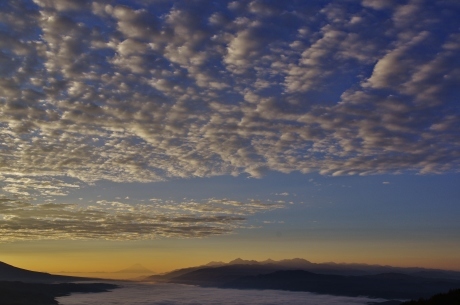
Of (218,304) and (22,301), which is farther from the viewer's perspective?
(218,304)

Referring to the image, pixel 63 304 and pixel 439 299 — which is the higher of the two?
pixel 439 299

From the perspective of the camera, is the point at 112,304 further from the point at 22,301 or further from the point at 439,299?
the point at 439,299

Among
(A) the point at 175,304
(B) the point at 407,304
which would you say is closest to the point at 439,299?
(B) the point at 407,304

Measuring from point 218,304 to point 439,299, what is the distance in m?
169

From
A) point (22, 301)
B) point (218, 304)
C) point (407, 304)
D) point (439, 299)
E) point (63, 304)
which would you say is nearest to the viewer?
point (439, 299)

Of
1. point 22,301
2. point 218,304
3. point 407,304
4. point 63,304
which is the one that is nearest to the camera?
point 407,304

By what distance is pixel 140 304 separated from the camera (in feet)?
635

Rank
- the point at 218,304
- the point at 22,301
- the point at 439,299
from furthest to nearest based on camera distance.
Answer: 1. the point at 218,304
2. the point at 22,301
3. the point at 439,299

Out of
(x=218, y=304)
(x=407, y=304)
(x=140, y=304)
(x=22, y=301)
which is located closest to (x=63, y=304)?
(x=22, y=301)

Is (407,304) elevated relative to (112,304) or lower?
elevated

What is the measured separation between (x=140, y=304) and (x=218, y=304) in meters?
35.8

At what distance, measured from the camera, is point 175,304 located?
193625 mm

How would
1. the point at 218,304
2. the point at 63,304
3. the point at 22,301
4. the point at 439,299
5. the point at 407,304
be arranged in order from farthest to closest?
the point at 218,304 < the point at 63,304 < the point at 22,301 < the point at 407,304 < the point at 439,299

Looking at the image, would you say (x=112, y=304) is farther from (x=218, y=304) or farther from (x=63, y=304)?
(x=218, y=304)
